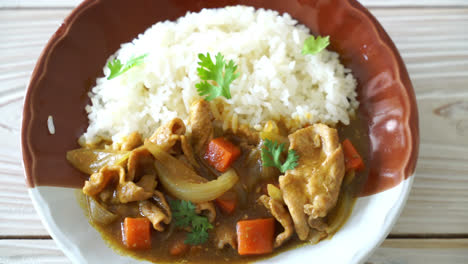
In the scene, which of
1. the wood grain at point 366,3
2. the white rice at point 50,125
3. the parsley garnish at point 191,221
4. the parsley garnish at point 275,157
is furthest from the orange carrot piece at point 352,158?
the white rice at point 50,125

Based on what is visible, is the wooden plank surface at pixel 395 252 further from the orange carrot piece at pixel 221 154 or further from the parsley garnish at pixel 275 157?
the orange carrot piece at pixel 221 154

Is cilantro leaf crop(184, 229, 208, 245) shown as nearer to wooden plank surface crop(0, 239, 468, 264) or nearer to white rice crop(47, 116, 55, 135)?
wooden plank surface crop(0, 239, 468, 264)

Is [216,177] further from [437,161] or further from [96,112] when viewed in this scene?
[437,161]

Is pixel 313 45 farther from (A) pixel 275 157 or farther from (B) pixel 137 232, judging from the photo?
(B) pixel 137 232

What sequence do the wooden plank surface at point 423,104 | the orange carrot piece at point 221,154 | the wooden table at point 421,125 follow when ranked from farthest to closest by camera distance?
the wooden plank surface at point 423,104 < the wooden table at point 421,125 < the orange carrot piece at point 221,154

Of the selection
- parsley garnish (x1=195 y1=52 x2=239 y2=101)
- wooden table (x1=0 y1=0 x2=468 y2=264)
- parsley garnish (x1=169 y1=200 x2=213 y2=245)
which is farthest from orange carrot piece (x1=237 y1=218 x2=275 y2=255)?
parsley garnish (x1=195 y1=52 x2=239 y2=101)

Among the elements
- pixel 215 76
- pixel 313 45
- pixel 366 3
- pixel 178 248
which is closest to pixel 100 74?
pixel 215 76

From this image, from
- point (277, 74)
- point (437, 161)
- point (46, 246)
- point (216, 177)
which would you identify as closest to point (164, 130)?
point (216, 177)
